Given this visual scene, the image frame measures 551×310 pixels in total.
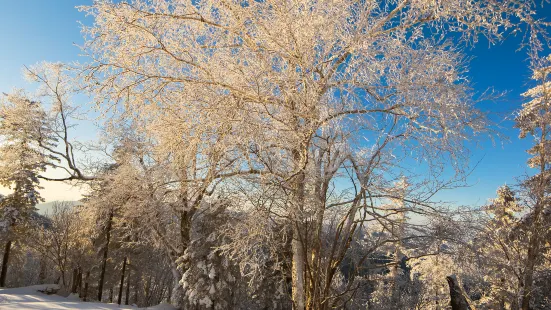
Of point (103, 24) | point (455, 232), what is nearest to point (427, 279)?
point (455, 232)

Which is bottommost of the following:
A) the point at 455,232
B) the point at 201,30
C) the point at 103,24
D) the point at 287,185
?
the point at 455,232

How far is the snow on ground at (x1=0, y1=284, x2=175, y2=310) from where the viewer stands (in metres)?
9.94

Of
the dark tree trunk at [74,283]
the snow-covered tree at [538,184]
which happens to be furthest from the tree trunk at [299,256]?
the dark tree trunk at [74,283]

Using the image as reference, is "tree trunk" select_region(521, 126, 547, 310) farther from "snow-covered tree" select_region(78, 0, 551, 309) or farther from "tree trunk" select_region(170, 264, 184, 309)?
"tree trunk" select_region(170, 264, 184, 309)

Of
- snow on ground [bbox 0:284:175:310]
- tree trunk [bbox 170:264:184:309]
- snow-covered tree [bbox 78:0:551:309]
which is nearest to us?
snow-covered tree [bbox 78:0:551:309]

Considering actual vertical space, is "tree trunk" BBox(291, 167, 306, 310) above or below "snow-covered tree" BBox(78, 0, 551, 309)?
below

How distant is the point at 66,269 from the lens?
23656 mm

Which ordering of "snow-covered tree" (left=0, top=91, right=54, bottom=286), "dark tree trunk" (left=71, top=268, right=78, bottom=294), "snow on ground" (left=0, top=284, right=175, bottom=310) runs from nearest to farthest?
"snow on ground" (left=0, top=284, right=175, bottom=310), "snow-covered tree" (left=0, top=91, right=54, bottom=286), "dark tree trunk" (left=71, top=268, right=78, bottom=294)

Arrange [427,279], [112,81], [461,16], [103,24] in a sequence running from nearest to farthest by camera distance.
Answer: [461,16] → [103,24] → [112,81] → [427,279]

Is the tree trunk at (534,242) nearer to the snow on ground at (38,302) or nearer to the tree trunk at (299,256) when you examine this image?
the tree trunk at (299,256)

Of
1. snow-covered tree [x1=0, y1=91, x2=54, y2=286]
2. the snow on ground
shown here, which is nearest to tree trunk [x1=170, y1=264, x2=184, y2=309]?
the snow on ground

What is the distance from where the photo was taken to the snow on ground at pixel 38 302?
9.94 meters

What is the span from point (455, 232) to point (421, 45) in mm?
2448

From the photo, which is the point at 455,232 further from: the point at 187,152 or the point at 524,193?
the point at 524,193
